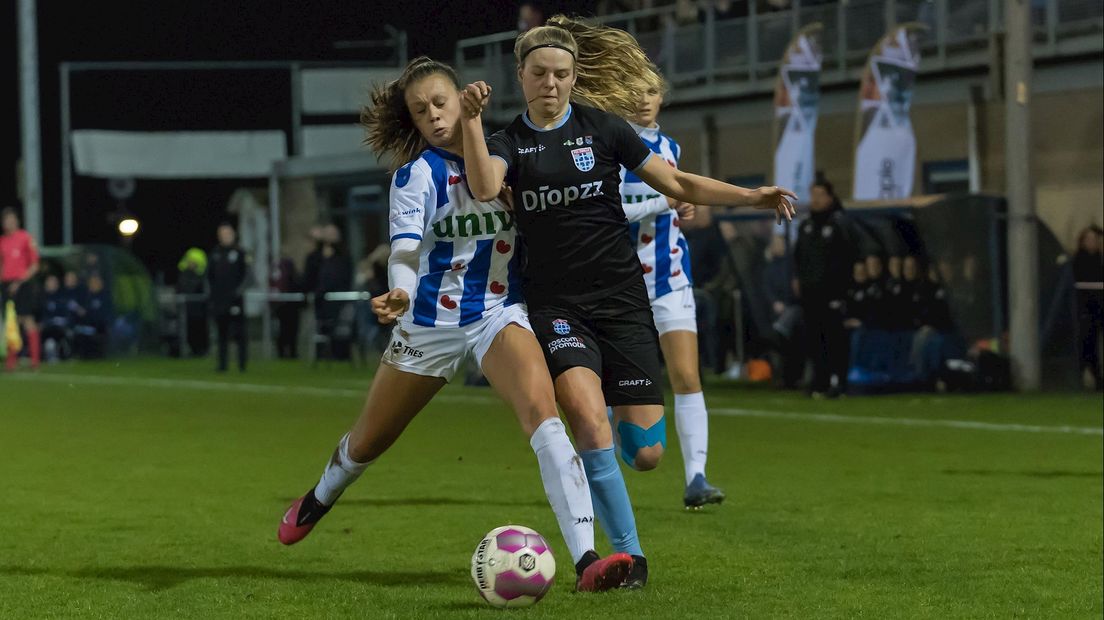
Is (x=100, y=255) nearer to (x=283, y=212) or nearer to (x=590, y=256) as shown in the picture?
(x=283, y=212)

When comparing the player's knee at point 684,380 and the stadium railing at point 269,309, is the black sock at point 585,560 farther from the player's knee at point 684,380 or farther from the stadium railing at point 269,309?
the stadium railing at point 269,309

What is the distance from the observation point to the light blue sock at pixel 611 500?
6277 mm

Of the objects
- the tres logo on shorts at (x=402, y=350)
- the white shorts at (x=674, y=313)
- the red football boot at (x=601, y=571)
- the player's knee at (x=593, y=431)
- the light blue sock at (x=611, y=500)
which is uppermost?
the white shorts at (x=674, y=313)

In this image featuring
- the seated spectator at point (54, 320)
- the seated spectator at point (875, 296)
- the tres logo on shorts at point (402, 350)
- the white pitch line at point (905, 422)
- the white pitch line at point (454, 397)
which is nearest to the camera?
the tres logo on shorts at point (402, 350)

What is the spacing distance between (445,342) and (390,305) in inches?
24.3

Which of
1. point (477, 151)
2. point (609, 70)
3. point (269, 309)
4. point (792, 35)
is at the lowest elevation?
point (269, 309)

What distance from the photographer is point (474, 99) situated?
585 centimetres

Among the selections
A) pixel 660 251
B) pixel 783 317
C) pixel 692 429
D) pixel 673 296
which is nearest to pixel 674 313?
pixel 673 296

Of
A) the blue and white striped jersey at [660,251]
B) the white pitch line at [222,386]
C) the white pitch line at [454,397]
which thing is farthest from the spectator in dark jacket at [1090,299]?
the blue and white striped jersey at [660,251]

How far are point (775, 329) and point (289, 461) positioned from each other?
7573 millimetres

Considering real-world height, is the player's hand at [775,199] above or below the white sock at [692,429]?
above

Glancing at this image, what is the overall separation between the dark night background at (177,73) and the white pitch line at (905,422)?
66.2ft

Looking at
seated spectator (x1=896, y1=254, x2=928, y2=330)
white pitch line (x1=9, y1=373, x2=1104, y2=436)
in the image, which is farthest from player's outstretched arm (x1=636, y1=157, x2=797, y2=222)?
seated spectator (x1=896, y1=254, x2=928, y2=330)

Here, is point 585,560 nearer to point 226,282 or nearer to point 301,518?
point 301,518
